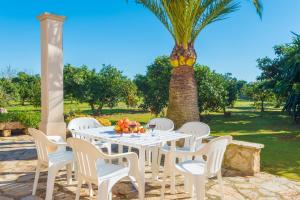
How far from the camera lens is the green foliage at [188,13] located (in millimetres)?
7203

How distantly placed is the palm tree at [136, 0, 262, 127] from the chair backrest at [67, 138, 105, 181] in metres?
4.17

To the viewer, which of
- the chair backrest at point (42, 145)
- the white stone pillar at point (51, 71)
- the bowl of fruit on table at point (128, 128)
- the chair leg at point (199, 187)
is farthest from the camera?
the white stone pillar at point (51, 71)

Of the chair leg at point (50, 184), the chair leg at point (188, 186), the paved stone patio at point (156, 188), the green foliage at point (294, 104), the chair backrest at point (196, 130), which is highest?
the green foliage at point (294, 104)

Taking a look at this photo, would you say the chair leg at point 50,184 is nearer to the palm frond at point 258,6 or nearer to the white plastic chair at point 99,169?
the white plastic chair at point 99,169

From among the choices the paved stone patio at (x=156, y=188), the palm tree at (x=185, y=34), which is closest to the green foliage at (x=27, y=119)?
the paved stone patio at (x=156, y=188)

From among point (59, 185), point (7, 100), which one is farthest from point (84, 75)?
point (59, 185)

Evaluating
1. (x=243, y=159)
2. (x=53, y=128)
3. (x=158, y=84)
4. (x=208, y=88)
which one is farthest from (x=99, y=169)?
(x=208, y=88)

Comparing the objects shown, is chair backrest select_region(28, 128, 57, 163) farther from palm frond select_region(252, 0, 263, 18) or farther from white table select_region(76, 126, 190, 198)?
palm frond select_region(252, 0, 263, 18)

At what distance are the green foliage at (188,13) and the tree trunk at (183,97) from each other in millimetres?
778

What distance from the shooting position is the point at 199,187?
3523 millimetres

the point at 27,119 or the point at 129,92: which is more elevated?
the point at 129,92

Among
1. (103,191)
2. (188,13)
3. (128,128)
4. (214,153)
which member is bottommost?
(103,191)

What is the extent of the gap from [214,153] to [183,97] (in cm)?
372

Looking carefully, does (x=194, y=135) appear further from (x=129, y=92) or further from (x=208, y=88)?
(x=129, y=92)
